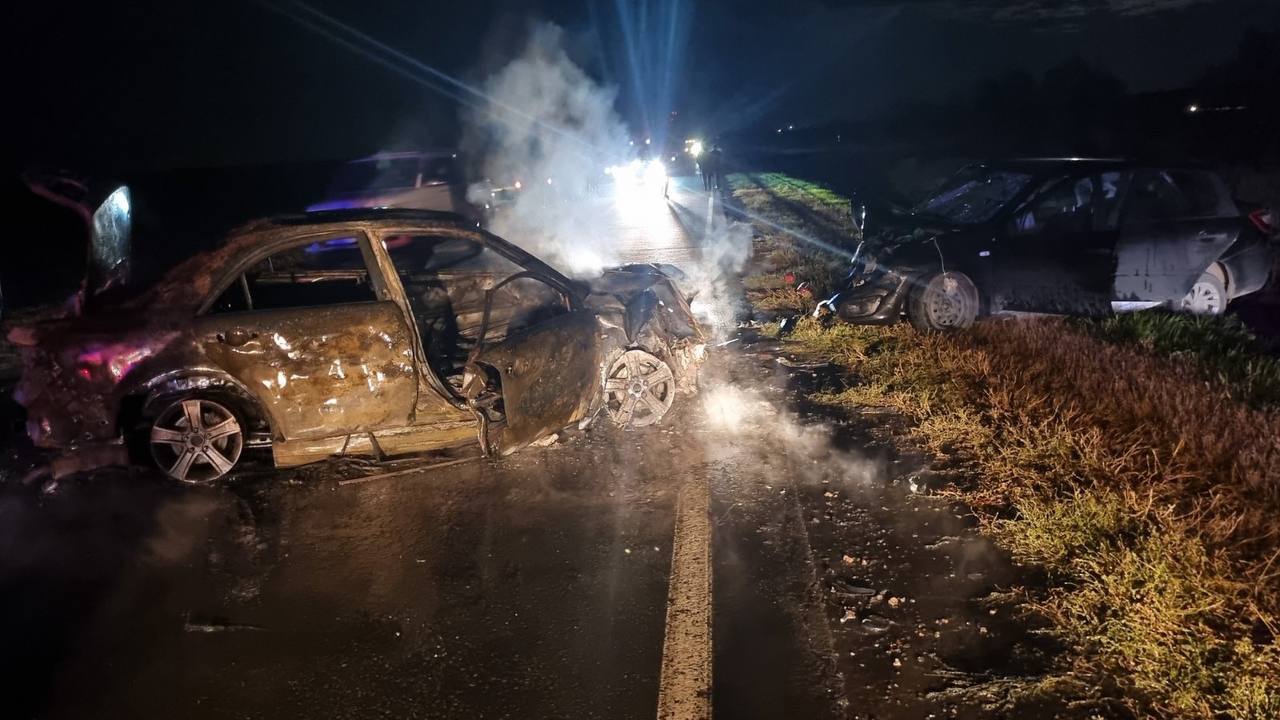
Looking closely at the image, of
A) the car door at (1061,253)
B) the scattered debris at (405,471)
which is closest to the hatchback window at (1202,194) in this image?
the car door at (1061,253)

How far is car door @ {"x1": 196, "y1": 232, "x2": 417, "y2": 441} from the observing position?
168 inches

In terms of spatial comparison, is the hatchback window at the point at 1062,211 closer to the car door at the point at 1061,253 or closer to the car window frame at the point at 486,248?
the car door at the point at 1061,253

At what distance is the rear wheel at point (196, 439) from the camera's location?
4.36 meters

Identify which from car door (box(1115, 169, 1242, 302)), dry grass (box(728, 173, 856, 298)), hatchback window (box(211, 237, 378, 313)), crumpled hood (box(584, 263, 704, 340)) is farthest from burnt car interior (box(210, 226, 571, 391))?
car door (box(1115, 169, 1242, 302))

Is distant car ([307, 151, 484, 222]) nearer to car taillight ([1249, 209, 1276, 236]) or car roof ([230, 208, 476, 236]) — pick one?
car roof ([230, 208, 476, 236])

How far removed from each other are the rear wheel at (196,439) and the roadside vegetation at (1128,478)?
4424 millimetres

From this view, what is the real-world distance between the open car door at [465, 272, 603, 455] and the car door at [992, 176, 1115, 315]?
4.44 m

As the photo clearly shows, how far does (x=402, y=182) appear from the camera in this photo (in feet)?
39.8

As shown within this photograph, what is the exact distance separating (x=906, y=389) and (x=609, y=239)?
990cm

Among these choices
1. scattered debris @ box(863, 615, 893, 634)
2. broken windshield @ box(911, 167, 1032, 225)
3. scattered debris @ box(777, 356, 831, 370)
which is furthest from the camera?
broken windshield @ box(911, 167, 1032, 225)

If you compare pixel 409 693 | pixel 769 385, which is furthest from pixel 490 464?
pixel 769 385

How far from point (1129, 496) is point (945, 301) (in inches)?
152

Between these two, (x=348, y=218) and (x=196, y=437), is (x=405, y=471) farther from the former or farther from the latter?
(x=348, y=218)

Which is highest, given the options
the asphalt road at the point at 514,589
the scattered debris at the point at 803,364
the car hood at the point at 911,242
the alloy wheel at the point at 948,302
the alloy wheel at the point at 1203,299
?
the car hood at the point at 911,242
